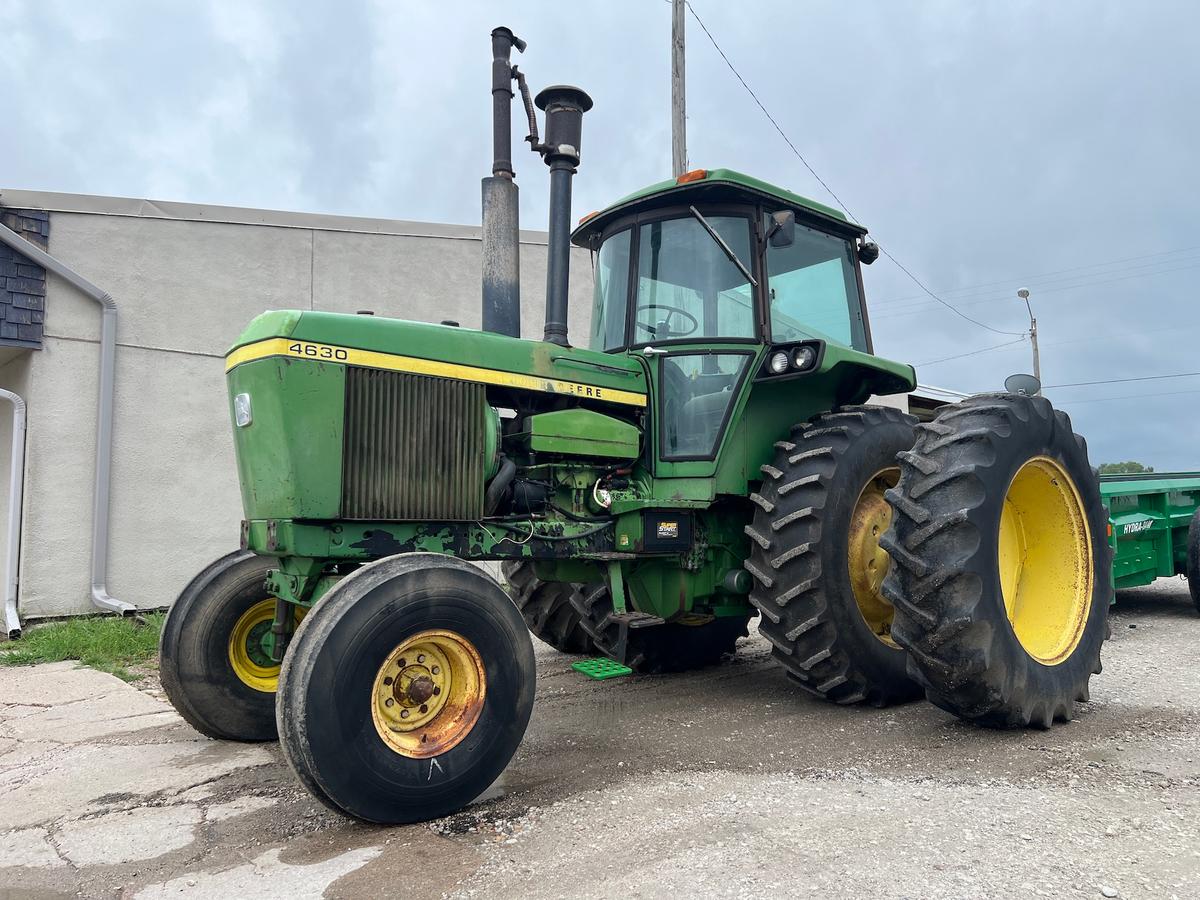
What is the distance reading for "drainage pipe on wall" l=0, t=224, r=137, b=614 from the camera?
7598 mm

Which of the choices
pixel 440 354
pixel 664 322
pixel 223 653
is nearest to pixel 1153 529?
pixel 664 322

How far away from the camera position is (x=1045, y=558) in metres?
4.58

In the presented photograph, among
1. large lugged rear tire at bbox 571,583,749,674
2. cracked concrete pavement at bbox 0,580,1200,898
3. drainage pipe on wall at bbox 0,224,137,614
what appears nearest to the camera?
cracked concrete pavement at bbox 0,580,1200,898

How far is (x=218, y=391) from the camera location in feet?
27.8

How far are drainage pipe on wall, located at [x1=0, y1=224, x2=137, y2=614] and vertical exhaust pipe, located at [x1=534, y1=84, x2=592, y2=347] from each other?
5.28 metres

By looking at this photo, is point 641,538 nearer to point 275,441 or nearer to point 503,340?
point 503,340

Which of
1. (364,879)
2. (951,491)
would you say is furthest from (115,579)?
(951,491)

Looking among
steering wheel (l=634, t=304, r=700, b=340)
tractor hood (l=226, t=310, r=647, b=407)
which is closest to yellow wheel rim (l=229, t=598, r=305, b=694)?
tractor hood (l=226, t=310, r=647, b=407)

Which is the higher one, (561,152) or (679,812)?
(561,152)

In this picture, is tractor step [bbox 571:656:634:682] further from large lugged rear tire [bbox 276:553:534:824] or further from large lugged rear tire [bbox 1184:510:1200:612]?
large lugged rear tire [bbox 1184:510:1200:612]

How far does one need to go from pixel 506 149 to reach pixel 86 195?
222 inches

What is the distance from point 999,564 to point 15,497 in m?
7.46

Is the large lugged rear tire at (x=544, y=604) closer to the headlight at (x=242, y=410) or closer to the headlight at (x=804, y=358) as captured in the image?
the headlight at (x=804, y=358)

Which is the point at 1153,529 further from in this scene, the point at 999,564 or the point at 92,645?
the point at 92,645
